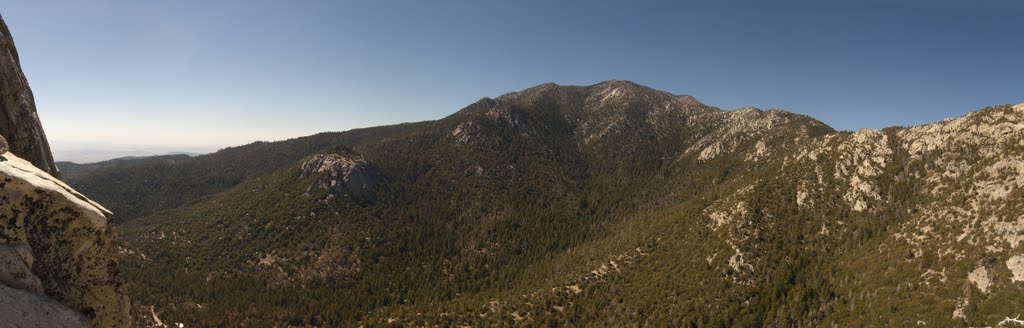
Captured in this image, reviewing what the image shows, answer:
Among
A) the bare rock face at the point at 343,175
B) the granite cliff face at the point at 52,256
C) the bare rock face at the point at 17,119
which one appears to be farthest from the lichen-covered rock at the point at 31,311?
the bare rock face at the point at 343,175

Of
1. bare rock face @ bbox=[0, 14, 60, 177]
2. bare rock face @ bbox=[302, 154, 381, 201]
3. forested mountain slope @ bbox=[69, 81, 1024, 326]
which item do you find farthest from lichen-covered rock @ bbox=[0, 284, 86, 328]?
bare rock face @ bbox=[302, 154, 381, 201]

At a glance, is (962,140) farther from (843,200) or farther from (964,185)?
(843,200)

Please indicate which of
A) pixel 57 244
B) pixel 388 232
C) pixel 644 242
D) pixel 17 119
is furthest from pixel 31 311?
pixel 388 232

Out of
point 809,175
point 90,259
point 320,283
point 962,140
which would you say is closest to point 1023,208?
point 962,140

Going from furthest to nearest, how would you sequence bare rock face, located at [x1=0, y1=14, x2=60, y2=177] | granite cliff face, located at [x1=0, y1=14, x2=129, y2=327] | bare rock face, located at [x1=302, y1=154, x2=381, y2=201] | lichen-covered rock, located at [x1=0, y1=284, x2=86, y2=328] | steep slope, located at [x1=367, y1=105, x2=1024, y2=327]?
bare rock face, located at [x1=302, y1=154, x2=381, y2=201]
steep slope, located at [x1=367, y1=105, x2=1024, y2=327]
bare rock face, located at [x1=0, y1=14, x2=60, y2=177]
granite cliff face, located at [x1=0, y1=14, x2=129, y2=327]
lichen-covered rock, located at [x1=0, y1=284, x2=86, y2=328]

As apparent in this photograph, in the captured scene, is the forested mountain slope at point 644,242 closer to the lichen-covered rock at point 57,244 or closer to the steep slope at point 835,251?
the steep slope at point 835,251

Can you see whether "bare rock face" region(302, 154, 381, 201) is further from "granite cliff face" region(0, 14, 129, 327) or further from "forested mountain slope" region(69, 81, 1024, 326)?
"granite cliff face" region(0, 14, 129, 327)
